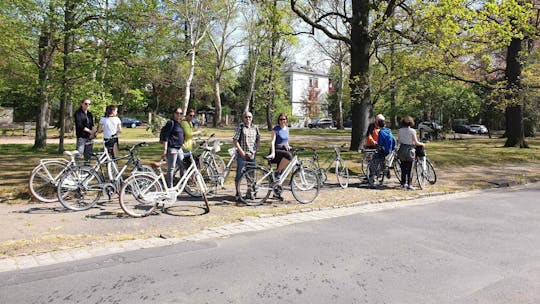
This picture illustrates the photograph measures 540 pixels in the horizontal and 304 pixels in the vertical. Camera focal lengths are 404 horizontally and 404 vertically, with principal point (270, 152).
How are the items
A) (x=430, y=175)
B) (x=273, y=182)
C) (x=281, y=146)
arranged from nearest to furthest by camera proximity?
(x=273, y=182) → (x=281, y=146) → (x=430, y=175)

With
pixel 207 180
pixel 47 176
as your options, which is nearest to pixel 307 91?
pixel 207 180

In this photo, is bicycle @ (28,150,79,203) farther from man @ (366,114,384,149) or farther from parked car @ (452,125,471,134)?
parked car @ (452,125,471,134)

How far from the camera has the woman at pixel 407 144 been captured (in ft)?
34.3

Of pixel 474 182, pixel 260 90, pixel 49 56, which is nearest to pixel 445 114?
pixel 260 90

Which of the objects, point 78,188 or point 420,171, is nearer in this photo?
point 78,188

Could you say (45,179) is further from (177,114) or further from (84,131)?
(177,114)

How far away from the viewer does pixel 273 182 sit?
838 cm

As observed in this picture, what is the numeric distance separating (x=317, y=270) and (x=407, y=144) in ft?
22.1

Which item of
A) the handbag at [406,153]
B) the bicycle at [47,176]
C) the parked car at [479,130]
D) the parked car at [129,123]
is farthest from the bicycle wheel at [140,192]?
the parked car at [479,130]

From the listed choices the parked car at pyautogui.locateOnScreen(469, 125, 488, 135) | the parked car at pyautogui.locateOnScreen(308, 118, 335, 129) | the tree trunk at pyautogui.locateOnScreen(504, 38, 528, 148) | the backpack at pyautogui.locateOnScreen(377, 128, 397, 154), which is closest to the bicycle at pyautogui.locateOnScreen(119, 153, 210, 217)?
the backpack at pyautogui.locateOnScreen(377, 128, 397, 154)

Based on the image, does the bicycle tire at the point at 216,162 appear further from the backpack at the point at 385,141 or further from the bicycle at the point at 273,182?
the backpack at the point at 385,141

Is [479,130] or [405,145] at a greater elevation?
[479,130]

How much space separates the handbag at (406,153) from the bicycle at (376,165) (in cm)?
46

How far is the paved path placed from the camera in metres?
4.88
